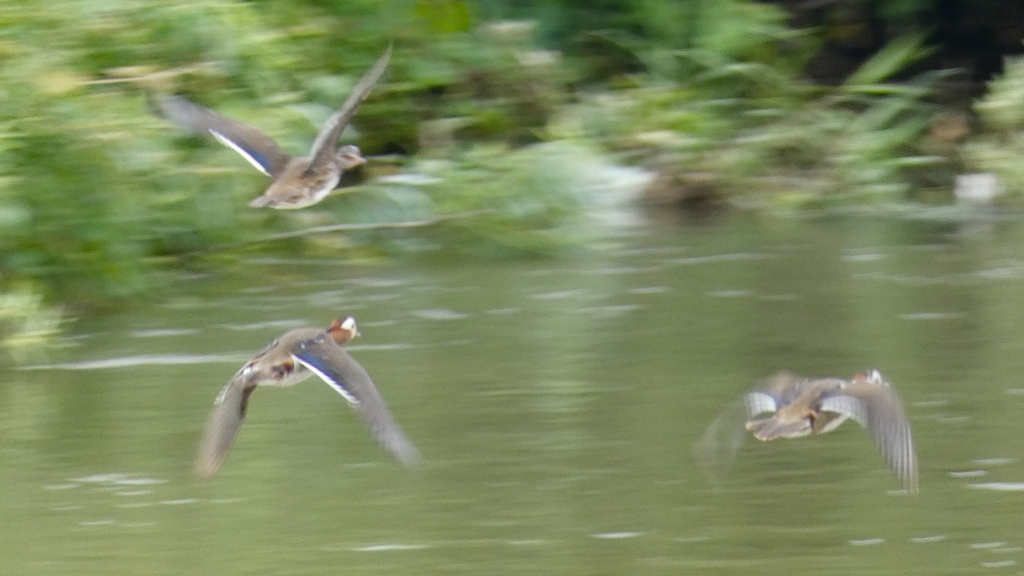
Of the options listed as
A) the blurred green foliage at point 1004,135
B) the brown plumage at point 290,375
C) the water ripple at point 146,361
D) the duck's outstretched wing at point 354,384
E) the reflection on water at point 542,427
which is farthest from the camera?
the blurred green foliage at point 1004,135

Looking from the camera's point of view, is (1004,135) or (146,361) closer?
(146,361)

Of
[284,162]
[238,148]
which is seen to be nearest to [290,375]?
[284,162]

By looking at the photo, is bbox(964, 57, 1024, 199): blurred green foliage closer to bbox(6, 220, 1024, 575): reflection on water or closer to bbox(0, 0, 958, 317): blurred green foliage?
bbox(0, 0, 958, 317): blurred green foliage

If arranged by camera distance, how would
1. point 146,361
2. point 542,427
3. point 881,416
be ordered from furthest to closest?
point 146,361
point 542,427
point 881,416

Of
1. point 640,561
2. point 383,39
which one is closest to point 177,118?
point 640,561

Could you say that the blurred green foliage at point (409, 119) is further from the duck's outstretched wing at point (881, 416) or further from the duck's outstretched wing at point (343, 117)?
the duck's outstretched wing at point (881, 416)

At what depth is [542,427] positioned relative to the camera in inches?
295

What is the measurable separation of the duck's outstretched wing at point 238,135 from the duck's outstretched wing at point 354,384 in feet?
5.67

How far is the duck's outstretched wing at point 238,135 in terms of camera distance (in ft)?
25.6

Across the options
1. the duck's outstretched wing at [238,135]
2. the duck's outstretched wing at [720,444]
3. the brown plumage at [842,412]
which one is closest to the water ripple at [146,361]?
the duck's outstretched wing at [238,135]

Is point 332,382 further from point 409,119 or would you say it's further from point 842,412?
point 409,119

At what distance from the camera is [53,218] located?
9555 millimetres

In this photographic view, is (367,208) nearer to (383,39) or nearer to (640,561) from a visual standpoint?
(383,39)

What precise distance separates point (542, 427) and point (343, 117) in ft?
5.26
